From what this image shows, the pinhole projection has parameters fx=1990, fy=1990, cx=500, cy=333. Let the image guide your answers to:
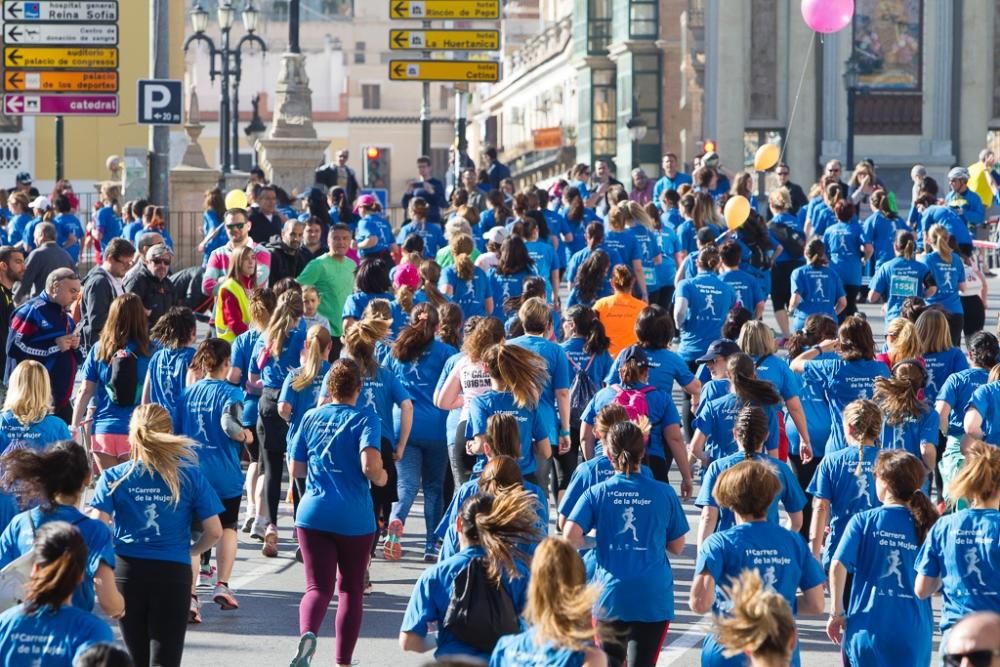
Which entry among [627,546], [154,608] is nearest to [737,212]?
[627,546]

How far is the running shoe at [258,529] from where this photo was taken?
11.9 meters

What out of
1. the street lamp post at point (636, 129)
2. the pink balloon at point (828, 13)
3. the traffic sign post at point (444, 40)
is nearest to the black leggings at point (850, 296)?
the pink balloon at point (828, 13)

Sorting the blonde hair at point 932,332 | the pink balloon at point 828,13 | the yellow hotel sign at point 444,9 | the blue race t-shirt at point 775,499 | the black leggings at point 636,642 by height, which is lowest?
the black leggings at point 636,642

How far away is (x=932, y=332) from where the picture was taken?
450 inches

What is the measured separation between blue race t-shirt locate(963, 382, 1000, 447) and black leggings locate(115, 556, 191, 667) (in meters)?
4.25

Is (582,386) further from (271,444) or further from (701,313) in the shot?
(701,313)

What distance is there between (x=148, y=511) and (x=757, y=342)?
416cm

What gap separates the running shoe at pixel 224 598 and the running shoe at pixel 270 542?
1116 mm

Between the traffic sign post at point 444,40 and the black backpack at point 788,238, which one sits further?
the traffic sign post at point 444,40

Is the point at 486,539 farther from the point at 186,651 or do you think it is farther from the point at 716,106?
the point at 716,106

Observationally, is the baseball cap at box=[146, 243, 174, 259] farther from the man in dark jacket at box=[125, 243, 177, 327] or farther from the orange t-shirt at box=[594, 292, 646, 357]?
the orange t-shirt at box=[594, 292, 646, 357]

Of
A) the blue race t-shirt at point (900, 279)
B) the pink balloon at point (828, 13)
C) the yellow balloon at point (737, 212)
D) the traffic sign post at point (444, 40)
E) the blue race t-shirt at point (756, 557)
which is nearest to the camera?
the blue race t-shirt at point (756, 557)

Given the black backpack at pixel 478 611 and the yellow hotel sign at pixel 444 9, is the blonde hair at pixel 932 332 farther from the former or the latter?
the yellow hotel sign at pixel 444 9

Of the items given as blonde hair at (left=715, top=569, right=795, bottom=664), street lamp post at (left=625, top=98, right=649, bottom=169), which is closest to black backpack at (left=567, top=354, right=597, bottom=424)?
blonde hair at (left=715, top=569, right=795, bottom=664)
